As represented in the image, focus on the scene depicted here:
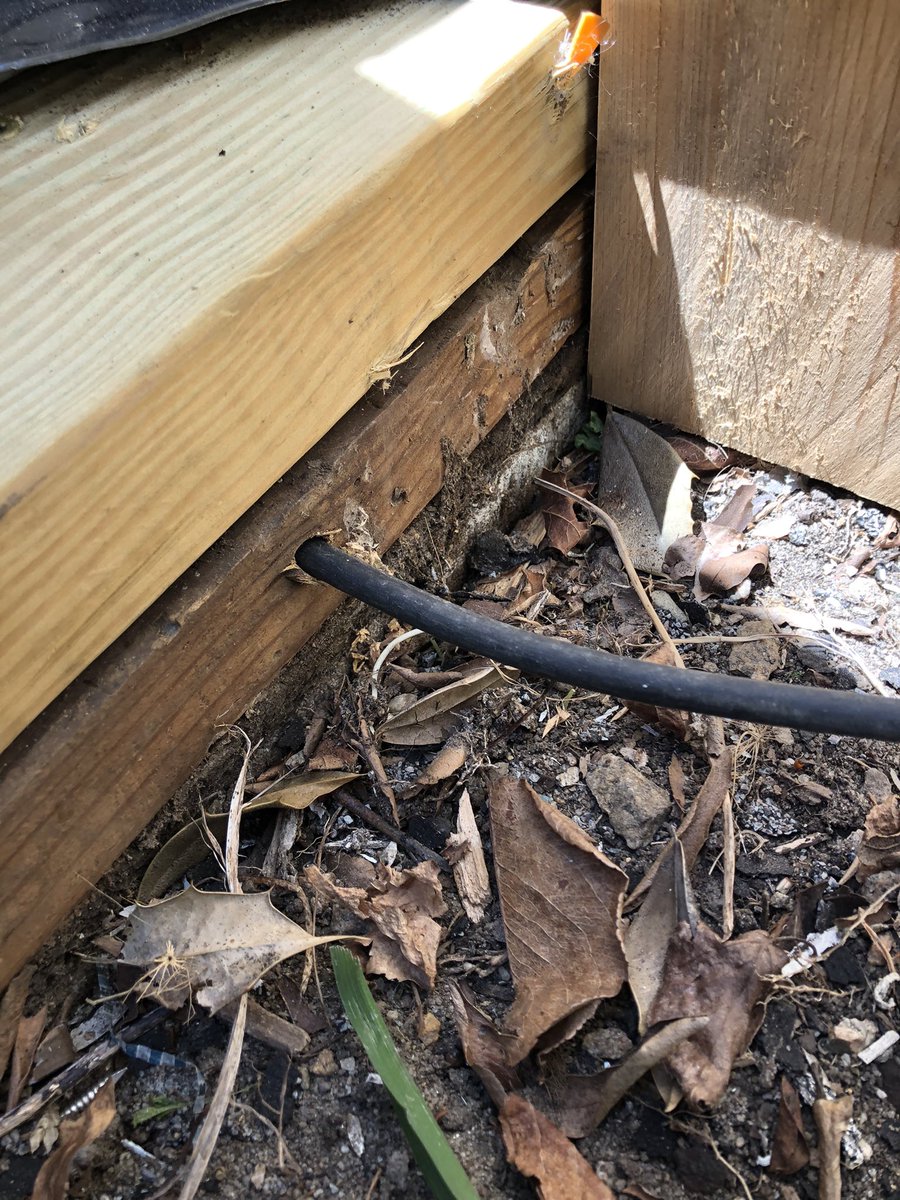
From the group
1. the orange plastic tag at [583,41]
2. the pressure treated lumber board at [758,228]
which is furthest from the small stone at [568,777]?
the orange plastic tag at [583,41]

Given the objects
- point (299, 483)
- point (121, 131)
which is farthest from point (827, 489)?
point (121, 131)

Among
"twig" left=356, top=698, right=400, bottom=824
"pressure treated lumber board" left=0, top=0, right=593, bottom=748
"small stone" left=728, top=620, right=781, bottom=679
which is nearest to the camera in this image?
"pressure treated lumber board" left=0, top=0, right=593, bottom=748

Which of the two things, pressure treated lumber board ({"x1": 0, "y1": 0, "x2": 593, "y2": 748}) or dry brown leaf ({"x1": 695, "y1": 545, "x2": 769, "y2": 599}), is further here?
dry brown leaf ({"x1": 695, "y1": 545, "x2": 769, "y2": 599})

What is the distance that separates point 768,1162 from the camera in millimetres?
1039

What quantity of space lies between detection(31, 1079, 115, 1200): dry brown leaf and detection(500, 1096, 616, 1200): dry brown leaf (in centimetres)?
45

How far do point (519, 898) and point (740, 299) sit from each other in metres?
0.94

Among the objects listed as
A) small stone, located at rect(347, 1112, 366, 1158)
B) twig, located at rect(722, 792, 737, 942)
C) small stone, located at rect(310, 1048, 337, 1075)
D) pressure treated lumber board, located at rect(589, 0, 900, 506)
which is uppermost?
pressure treated lumber board, located at rect(589, 0, 900, 506)

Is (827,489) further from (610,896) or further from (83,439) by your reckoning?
(83,439)

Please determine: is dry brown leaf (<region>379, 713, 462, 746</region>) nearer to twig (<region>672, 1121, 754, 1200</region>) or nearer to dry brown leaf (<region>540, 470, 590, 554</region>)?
dry brown leaf (<region>540, 470, 590, 554</region>)

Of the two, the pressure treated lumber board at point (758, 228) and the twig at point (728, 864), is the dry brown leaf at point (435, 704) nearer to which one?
the twig at point (728, 864)

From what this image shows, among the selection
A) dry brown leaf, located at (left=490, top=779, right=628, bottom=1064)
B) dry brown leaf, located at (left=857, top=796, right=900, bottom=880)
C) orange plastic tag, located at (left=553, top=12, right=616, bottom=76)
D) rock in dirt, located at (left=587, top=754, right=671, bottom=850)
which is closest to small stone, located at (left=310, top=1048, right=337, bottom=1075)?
dry brown leaf, located at (left=490, top=779, right=628, bottom=1064)

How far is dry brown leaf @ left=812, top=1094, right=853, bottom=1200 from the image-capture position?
1017mm

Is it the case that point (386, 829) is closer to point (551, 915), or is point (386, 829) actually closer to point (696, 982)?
point (551, 915)

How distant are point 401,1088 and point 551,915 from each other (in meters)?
0.27
